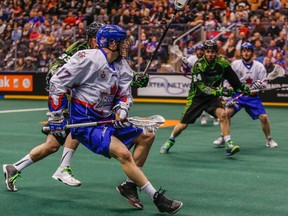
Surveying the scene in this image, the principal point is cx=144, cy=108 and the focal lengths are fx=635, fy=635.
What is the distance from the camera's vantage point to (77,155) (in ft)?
26.8

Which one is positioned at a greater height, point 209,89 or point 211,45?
point 211,45

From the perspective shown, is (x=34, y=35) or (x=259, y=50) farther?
(x=34, y=35)

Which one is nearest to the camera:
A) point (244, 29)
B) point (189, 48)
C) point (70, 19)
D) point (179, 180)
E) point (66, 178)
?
point (66, 178)

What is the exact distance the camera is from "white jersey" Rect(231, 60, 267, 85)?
9477 millimetres

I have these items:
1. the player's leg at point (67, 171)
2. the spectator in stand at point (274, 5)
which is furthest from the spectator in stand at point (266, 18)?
the player's leg at point (67, 171)

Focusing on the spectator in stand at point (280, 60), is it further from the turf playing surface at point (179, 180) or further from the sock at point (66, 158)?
the sock at point (66, 158)

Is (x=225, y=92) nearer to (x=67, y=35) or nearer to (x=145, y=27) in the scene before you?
(x=145, y=27)

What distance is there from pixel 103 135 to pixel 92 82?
450 millimetres

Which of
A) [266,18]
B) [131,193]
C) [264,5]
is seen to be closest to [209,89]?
[131,193]

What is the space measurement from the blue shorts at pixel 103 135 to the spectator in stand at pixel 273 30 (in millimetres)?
12492

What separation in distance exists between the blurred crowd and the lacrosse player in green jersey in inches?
327

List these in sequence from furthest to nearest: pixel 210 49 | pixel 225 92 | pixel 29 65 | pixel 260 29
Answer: pixel 29 65, pixel 260 29, pixel 210 49, pixel 225 92

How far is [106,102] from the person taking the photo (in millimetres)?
5285

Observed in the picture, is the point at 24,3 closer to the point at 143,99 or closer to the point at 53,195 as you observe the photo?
the point at 143,99
